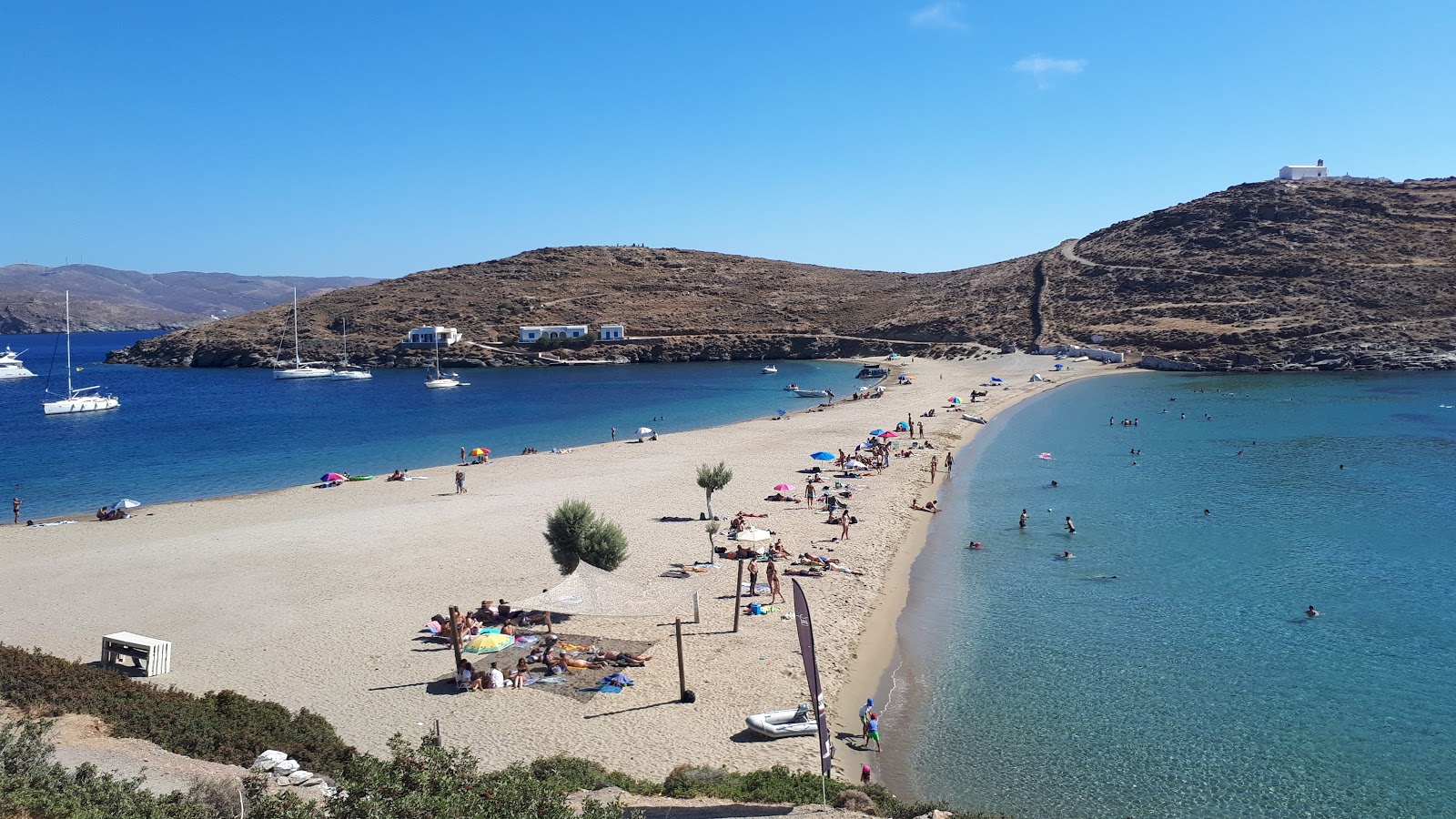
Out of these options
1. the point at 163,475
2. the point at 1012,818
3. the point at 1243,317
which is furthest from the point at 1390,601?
the point at 1243,317

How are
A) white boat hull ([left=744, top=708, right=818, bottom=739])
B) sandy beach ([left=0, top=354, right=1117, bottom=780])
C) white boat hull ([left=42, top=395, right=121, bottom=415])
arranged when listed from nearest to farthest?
1. white boat hull ([left=744, top=708, right=818, bottom=739])
2. sandy beach ([left=0, top=354, right=1117, bottom=780])
3. white boat hull ([left=42, top=395, right=121, bottom=415])

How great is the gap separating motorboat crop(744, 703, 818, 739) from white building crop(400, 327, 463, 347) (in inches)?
3905

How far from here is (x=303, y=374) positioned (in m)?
91.6

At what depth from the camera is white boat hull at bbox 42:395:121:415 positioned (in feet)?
205

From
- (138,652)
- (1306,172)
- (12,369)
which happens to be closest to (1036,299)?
(1306,172)

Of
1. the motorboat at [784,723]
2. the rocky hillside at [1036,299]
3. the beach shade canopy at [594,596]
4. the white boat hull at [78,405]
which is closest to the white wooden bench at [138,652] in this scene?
the beach shade canopy at [594,596]

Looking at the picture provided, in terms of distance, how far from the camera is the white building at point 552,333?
107 m

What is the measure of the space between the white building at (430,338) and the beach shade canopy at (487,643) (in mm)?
95108

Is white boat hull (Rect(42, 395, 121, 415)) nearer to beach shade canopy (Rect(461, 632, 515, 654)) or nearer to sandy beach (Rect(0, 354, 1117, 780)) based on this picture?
sandy beach (Rect(0, 354, 1117, 780))

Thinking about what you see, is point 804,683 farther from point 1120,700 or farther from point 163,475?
point 163,475

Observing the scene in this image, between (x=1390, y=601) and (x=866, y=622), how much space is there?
12.0 m

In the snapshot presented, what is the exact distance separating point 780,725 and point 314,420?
173 ft

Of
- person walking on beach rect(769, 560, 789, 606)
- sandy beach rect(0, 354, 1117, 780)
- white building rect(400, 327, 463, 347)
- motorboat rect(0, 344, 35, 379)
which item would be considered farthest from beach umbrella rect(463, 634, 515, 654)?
motorboat rect(0, 344, 35, 379)

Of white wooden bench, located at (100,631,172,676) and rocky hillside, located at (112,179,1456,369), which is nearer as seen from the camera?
white wooden bench, located at (100,631,172,676)
